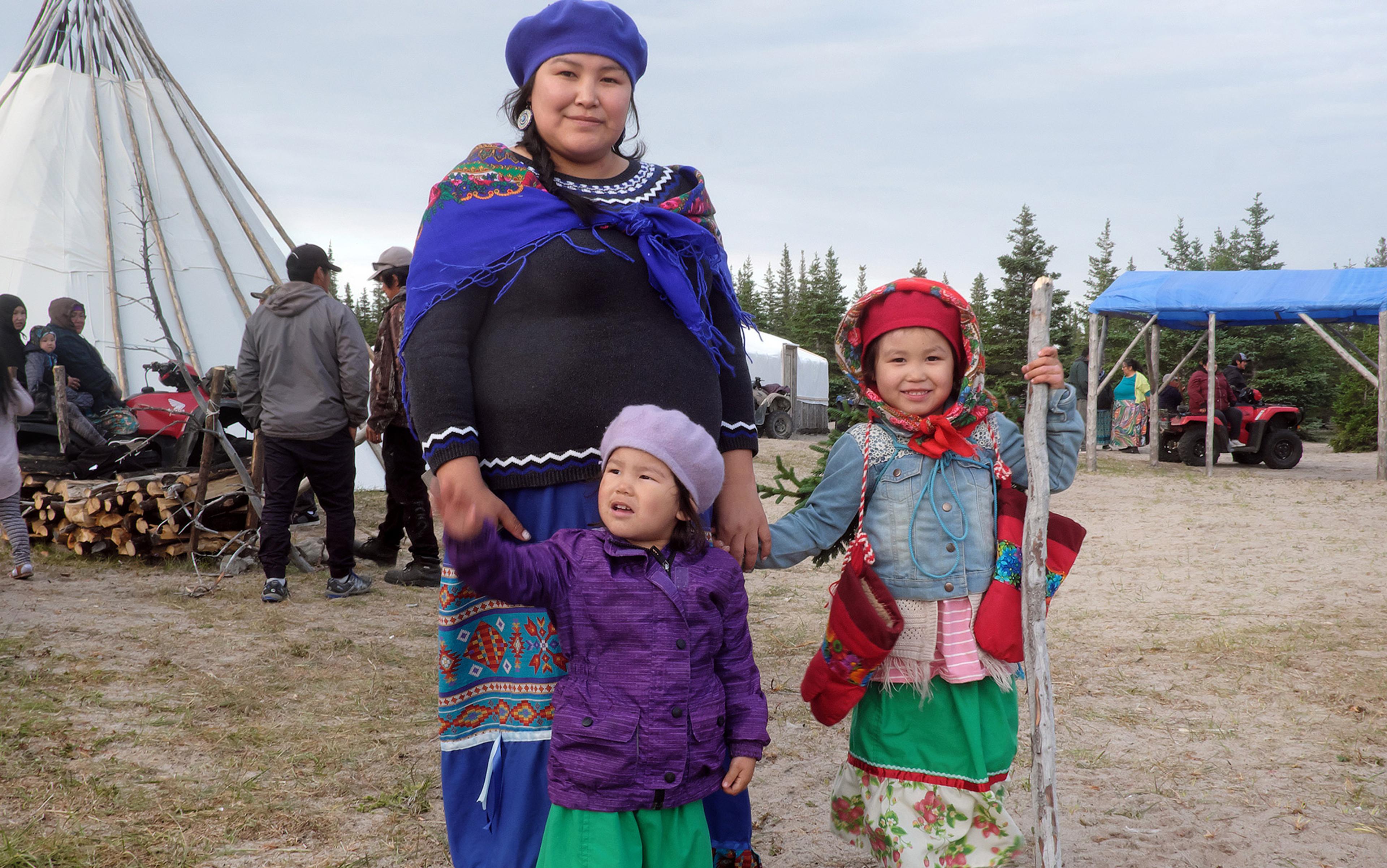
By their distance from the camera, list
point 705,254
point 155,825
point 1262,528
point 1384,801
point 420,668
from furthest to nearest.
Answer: point 1262,528, point 420,668, point 1384,801, point 155,825, point 705,254

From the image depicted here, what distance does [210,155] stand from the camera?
11844 millimetres

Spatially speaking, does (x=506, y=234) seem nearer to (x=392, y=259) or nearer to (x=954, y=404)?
(x=954, y=404)

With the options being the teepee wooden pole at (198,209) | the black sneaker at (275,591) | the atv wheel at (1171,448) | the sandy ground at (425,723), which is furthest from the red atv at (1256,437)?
the black sneaker at (275,591)

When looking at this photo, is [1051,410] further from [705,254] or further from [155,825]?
[155,825]

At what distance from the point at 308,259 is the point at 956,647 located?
465 cm

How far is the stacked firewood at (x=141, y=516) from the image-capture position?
21.3 ft

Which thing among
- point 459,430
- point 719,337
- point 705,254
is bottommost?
point 459,430

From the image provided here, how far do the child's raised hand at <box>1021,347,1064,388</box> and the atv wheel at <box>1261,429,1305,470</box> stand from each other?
1387 centimetres

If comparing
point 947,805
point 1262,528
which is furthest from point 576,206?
point 1262,528

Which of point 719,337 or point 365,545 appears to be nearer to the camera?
point 719,337

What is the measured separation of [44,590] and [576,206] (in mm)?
5443

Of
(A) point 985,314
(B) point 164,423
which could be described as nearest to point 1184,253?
(A) point 985,314

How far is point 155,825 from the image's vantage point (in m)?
2.73

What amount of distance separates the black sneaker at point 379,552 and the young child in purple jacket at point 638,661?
4897 millimetres
